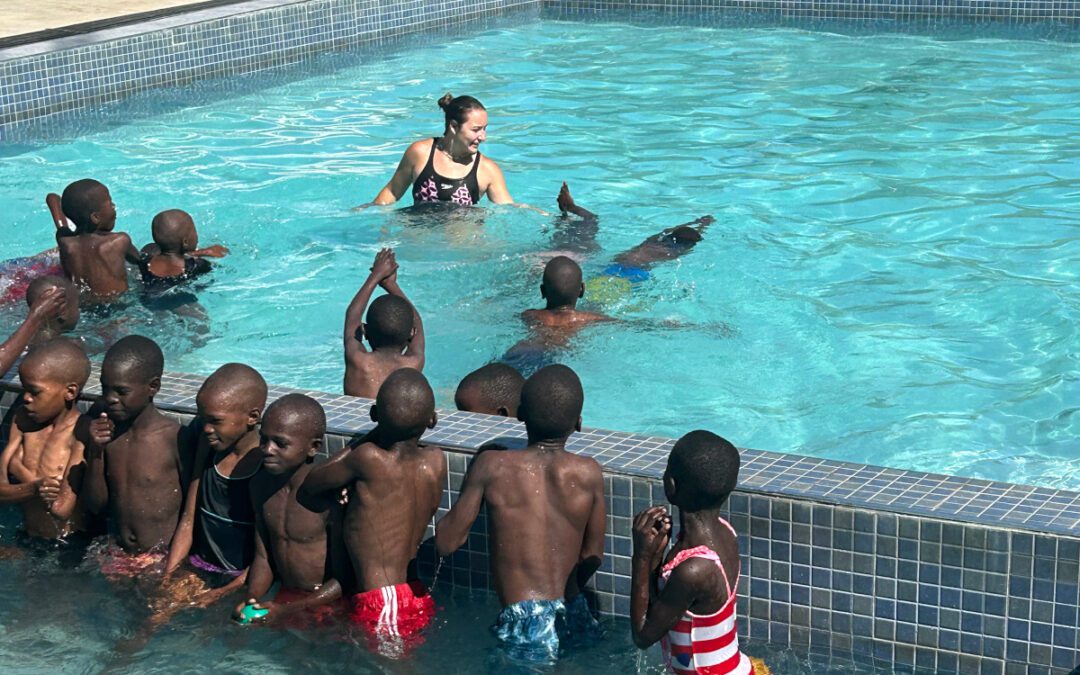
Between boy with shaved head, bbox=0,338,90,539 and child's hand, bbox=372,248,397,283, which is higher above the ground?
child's hand, bbox=372,248,397,283

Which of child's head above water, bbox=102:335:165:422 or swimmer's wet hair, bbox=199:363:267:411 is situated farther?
child's head above water, bbox=102:335:165:422

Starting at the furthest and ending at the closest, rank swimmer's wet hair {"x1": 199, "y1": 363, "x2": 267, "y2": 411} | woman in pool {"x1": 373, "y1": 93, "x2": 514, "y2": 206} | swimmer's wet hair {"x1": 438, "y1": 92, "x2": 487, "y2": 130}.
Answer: woman in pool {"x1": 373, "y1": 93, "x2": 514, "y2": 206} → swimmer's wet hair {"x1": 438, "y1": 92, "x2": 487, "y2": 130} → swimmer's wet hair {"x1": 199, "y1": 363, "x2": 267, "y2": 411}

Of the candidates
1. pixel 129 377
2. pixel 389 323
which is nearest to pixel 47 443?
pixel 129 377

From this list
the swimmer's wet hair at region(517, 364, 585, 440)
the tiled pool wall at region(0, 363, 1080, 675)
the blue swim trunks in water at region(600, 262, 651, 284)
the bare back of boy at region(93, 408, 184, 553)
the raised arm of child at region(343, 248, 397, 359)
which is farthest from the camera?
the blue swim trunks in water at region(600, 262, 651, 284)

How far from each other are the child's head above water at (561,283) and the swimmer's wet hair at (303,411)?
2436 mm

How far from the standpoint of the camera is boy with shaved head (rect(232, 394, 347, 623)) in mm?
4695

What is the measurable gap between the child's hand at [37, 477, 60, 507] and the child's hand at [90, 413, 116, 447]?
0.26m

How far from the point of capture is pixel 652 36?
15.8 m

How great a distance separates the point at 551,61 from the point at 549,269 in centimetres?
821

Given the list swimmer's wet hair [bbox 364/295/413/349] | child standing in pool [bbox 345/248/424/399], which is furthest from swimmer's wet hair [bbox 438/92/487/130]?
swimmer's wet hair [bbox 364/295/413/349]

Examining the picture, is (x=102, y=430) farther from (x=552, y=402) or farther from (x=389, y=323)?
(x=552, y=402)

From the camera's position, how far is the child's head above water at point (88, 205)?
7582 millimetres

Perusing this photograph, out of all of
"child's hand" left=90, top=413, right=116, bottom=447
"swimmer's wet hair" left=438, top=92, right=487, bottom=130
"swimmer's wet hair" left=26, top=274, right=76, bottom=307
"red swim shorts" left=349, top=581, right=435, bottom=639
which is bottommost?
"red swim shorts" left=349, top=581, right=435, bottom=639

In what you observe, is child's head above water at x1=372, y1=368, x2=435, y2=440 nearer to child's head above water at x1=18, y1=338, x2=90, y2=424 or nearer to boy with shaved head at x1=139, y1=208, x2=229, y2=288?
child's head above water at x1=18, y1=338, x2=90, y2=424
